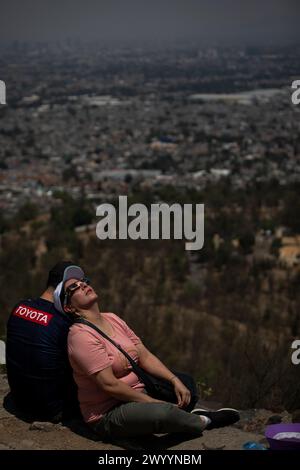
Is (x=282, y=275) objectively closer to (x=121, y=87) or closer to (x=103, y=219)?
(x=103, y=219)

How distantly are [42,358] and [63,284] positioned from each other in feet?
1.43

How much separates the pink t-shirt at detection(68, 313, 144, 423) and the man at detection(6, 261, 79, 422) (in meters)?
0.19

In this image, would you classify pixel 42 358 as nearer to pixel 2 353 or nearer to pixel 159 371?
pixel 159 371

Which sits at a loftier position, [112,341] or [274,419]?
[112,341]

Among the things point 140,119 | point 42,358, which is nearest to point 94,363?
point 42,358

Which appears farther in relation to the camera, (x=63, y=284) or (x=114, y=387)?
(x=63, y=284)

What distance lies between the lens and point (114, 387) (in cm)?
396

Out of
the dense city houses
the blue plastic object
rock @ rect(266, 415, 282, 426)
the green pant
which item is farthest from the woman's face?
the dense city houses

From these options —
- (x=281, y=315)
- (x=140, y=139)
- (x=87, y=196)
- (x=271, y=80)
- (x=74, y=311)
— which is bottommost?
(x=281, y=315)

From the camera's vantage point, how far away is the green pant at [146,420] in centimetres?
396

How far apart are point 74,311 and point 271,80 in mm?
81833

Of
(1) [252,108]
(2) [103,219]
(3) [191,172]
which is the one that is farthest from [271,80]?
(2) [103,219]
